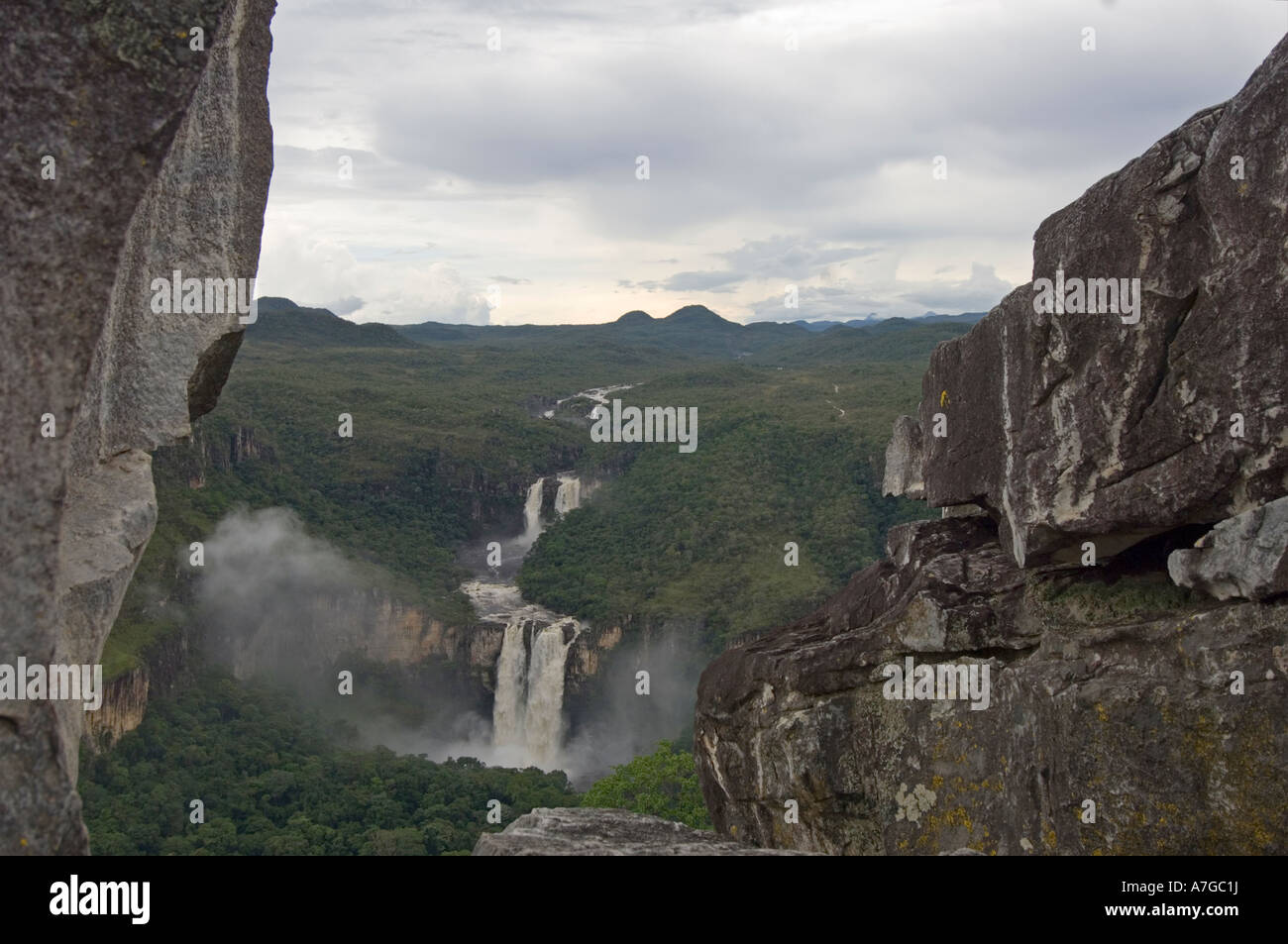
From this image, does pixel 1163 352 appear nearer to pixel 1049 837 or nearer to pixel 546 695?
pixel 1049 837

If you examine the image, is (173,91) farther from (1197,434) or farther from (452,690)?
(452,690)

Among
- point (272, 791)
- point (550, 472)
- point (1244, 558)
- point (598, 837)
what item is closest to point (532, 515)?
point (550, 472)

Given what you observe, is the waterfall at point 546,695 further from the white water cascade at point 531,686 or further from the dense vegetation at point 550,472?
the dense vegetation at point 550,472

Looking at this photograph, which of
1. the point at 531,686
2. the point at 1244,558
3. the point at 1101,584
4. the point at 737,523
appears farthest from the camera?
the point at 737,523

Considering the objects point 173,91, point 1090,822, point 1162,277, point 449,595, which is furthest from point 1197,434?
point 449,595

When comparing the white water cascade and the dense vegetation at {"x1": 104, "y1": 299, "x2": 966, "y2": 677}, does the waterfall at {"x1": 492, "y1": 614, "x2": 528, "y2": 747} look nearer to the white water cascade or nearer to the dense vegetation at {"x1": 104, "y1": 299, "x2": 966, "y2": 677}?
the white water cascade

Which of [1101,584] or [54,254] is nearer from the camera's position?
[54,254]

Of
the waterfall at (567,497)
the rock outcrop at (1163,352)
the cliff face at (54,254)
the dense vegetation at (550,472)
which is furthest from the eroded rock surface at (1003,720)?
the waterfall at (567,497)

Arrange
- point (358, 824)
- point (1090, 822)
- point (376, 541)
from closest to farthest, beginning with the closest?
point (1090, 822), point (358, 824), point (376, 541)
